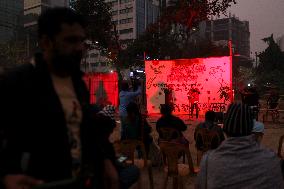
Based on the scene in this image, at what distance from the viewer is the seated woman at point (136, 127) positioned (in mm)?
7477

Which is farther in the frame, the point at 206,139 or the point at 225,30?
the point at 225,30

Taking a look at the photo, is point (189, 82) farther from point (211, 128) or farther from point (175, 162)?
point (175, 162)

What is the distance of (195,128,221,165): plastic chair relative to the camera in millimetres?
6383

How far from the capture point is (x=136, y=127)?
7484 millimetres

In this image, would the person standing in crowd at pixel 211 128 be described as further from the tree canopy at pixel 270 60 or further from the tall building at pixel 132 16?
the tall building at pixel 132 16

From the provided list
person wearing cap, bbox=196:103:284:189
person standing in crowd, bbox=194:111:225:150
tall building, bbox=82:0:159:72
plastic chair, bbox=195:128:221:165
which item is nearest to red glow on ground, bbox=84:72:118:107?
person standing in crowd, bbox=194:111:225:150

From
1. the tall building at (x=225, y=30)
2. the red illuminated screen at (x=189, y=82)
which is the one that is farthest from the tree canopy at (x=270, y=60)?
the tall building at (x=225, y=30)

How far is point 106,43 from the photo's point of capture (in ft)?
100

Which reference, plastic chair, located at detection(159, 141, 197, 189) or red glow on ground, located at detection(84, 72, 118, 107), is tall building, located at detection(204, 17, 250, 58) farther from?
plastic chair, located at detection(159, 141, 197, 189)

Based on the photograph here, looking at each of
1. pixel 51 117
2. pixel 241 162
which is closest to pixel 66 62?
pixel 51 117

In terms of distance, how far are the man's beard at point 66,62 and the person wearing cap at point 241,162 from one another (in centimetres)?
113

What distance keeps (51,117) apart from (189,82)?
53.6 feet

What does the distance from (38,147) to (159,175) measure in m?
5.78

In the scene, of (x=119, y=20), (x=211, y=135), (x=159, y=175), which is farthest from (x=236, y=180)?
(x=119, y=20)
